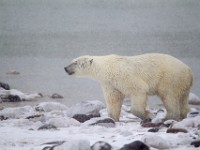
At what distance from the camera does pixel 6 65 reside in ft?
15.4

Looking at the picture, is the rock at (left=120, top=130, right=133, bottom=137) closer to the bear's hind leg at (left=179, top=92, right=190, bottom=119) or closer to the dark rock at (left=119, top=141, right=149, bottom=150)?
the dark rock at (left=119, top=141, right=149, bottom=150)

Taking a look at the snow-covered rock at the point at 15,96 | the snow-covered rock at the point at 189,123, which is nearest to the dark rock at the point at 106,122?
the snow-covered rock at the point at 189,123

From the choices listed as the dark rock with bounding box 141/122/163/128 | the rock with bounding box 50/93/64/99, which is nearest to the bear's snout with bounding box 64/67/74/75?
the rock with bounding box 50/93/64/99

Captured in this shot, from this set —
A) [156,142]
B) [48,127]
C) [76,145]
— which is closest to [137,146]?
[156,142]

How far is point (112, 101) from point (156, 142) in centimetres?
107

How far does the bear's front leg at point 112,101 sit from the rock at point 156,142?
3.15 ft

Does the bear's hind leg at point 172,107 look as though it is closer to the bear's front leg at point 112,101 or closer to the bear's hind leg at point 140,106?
the bear's hind leg at point 140,106

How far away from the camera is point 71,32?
184 inches

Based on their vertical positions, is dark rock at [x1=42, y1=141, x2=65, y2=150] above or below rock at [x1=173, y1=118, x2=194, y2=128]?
below

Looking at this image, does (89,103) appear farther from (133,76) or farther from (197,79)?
(197,79)

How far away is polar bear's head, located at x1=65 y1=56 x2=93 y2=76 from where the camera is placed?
4801 millimetres

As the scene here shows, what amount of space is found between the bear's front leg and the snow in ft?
0.47

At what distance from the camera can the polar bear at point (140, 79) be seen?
15.6 feet

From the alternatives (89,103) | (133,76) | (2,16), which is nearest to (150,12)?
(133,76)
